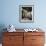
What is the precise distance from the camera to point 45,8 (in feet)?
13.8

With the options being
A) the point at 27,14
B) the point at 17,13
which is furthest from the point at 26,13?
the point at 17,13

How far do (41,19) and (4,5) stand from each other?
1.29 meters

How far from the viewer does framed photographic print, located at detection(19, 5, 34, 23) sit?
4.20 metres

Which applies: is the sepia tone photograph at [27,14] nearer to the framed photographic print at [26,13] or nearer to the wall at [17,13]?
the framed photographic print at [26,13]

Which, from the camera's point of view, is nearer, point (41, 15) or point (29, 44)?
point (29, 44)

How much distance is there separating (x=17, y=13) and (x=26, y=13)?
0.97 ft

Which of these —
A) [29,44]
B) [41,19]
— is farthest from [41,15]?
[29,44]

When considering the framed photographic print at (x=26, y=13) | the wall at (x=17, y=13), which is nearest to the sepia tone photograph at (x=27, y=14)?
the framed photographic print at (x=26, y=13)

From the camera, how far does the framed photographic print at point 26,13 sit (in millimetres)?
4199

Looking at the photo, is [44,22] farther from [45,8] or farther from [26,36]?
[26,36]

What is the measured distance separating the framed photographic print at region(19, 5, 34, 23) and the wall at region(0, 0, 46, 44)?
98 mm

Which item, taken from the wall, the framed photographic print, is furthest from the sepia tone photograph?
the wall

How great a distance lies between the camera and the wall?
13.8ft

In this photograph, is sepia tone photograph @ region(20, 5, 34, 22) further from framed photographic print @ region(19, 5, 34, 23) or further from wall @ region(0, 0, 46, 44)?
wall @ region(0, 0, 46, 44)
